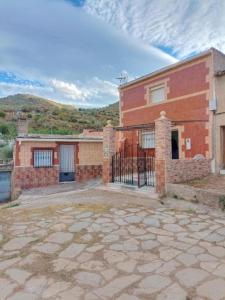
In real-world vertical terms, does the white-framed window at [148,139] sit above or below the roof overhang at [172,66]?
below

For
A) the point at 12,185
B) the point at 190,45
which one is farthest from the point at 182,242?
→ the point at 12,185

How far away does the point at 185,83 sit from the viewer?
1292 cm

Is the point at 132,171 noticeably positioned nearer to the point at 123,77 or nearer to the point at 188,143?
the point at 188,143

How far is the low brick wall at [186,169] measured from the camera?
385 inches

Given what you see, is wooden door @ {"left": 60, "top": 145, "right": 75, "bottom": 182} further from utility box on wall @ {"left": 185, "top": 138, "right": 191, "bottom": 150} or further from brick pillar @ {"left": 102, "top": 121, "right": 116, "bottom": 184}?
utility box on wall @ {"left": 185, "top": 138, "right": 191, "bottom": 150}

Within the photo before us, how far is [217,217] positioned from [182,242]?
7.62ft

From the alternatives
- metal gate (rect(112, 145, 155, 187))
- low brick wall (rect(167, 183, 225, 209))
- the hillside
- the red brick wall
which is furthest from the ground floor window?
the hillside

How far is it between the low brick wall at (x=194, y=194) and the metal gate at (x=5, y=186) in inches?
474

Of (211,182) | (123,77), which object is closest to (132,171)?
(211,182)

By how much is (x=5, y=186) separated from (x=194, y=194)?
13.5 m

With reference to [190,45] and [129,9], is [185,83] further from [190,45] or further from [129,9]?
[129,9]

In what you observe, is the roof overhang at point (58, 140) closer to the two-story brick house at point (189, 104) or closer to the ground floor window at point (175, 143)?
the two-story brick house at point (189, 104)

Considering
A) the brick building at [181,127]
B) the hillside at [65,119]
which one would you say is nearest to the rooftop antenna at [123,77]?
the brick building at [181,127]

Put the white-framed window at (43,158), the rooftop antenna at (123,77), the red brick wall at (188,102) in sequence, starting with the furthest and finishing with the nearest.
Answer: the rooftop antenna at (123,77) → the white-framed window at (43,158) → the red brick wall at (188,102)
